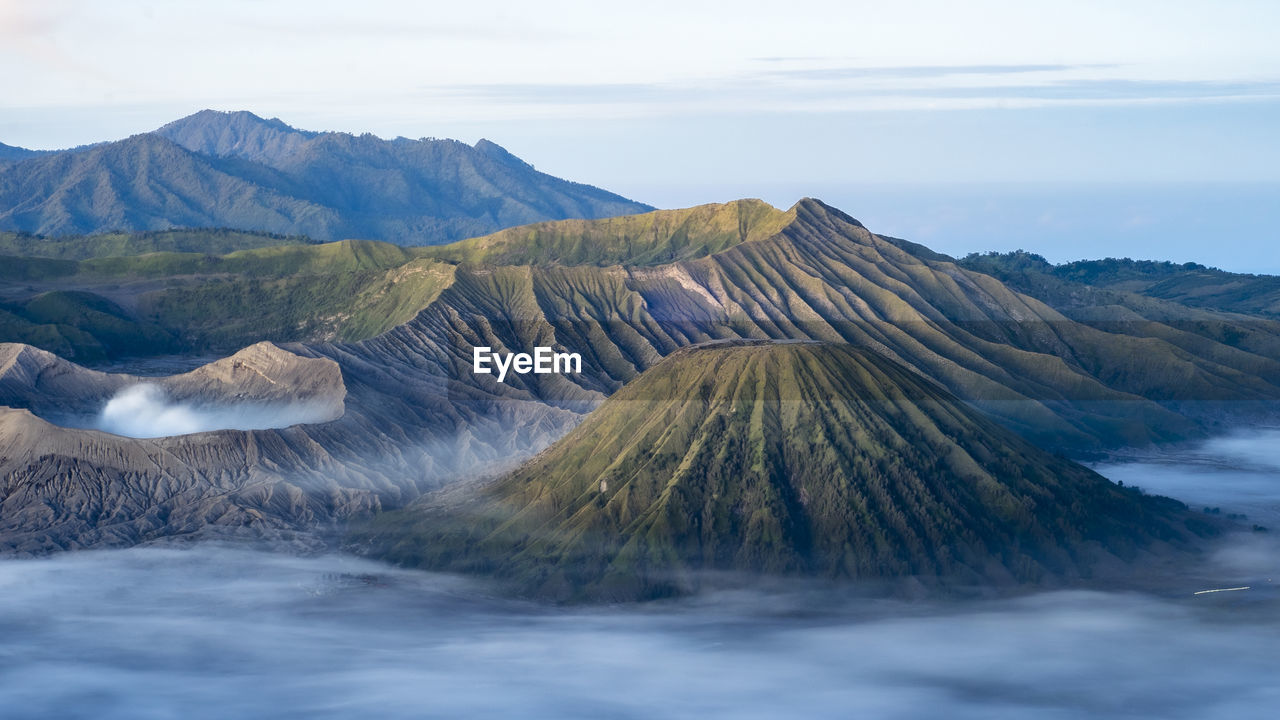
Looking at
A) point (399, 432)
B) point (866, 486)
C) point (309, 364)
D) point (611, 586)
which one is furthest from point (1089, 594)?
point (309, 364)

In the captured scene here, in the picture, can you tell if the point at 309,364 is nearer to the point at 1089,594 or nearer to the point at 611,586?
the point at 611,586

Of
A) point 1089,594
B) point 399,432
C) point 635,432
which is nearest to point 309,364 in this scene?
point 399,432

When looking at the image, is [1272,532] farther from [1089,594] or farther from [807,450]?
[807,450]

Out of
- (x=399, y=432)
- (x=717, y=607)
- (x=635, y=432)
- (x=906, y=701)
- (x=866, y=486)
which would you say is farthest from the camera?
(x=399, y=432)

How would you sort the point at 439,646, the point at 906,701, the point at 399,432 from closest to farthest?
1. the point at 906,701
2. the point at 439,646
3. the point at 399,432

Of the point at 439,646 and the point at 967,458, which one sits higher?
the point at 967,458

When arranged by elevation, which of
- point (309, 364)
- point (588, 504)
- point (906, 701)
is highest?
point (309, 364)

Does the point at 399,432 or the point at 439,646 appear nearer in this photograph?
the point at 439,646
